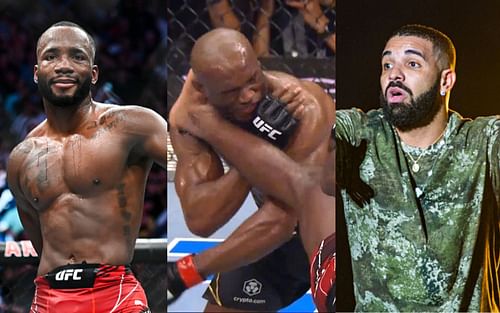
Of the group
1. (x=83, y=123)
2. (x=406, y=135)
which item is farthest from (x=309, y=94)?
(x=83, y=123)

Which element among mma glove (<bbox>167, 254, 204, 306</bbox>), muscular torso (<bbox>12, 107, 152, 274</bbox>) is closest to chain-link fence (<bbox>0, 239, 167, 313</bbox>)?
mma glove (<bbox>167, 254, 204, 306</bbox>)

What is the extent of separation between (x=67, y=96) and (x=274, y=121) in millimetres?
781

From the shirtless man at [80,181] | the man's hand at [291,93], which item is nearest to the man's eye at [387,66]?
the man's hand at [291,93]

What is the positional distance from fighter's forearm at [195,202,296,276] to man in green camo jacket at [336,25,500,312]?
290 millimetres

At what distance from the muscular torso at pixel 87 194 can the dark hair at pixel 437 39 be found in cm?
117

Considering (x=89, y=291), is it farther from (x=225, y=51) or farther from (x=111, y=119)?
(x=225, y=51)

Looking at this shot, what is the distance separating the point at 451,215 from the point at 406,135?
361mm

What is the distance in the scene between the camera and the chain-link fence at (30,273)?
3.03 m

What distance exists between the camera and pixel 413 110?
310 centimetres

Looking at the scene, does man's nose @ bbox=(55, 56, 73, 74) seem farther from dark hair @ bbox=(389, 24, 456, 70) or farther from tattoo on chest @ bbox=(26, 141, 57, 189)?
dark hair @ bbox=(389, 24, 456, 70)

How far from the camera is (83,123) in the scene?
2.92 meters

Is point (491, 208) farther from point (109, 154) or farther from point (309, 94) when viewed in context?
point (109, 154)

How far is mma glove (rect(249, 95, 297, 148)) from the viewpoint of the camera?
296cm

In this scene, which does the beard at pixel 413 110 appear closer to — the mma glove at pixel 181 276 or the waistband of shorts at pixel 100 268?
the mma glove at pixel 181 276
